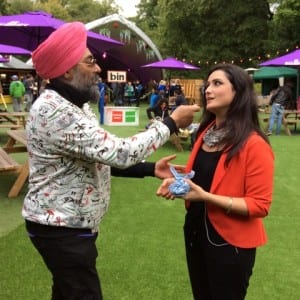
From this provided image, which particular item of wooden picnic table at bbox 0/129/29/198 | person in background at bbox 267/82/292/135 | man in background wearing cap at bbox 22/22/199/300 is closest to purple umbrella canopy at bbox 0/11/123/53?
wooden picnic table at bbox 0/129/29/198

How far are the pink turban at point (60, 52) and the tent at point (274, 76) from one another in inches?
960

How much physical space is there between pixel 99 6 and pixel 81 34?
273 ft

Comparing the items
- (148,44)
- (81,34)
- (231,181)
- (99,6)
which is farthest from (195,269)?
(99,6)

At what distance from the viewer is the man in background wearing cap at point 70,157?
2.14 meters

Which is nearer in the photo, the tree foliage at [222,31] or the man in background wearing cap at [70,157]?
the man in background wearing cap at [70,157]

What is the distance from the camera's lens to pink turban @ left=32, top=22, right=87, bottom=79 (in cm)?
220

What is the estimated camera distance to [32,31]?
12000mm

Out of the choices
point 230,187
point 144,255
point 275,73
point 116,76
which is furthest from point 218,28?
point 230,187

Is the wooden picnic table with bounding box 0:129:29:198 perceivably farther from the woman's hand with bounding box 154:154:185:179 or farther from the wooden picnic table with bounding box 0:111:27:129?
the wooden picnic table with bounding box 0:111:27:129

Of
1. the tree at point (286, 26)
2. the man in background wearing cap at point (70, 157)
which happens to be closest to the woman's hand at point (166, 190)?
the man in background wearing cap at point (70, 157)

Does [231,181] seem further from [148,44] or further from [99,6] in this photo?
[99,6]

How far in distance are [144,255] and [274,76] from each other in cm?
2501

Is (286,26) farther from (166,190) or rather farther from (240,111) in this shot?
(166,190)

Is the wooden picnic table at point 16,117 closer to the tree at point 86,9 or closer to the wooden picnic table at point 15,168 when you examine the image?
the wooden picnic table at point 15,168
